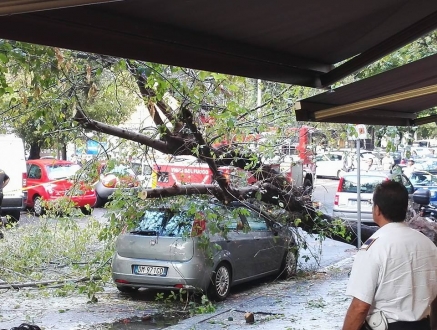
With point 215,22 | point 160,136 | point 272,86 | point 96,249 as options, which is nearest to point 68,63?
point 160,136

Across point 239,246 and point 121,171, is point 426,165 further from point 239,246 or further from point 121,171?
point 121,171

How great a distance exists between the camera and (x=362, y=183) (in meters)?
17.9

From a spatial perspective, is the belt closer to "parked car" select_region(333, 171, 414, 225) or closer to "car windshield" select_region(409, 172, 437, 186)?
"parked car" select_region(333, 171, 414, 225)

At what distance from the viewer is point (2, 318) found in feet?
28.9

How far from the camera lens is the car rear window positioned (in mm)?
17516

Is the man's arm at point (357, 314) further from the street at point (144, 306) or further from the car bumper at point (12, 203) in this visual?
the car bumper at point (12, 203)

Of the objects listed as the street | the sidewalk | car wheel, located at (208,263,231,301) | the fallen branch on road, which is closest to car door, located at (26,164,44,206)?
the street

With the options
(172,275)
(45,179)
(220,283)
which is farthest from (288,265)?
(45,179)

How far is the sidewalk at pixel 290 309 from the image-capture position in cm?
791

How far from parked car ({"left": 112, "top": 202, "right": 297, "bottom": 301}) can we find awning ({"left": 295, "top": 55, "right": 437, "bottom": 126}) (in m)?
4.59

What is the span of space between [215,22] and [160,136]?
17.8 ft

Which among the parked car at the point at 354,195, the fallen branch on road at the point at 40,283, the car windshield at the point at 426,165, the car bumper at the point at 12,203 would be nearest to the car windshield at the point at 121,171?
the fallen branch on road at the point at 40,283

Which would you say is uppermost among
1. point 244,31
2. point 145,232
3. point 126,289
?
point 244,31

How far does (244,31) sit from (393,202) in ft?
4.46
